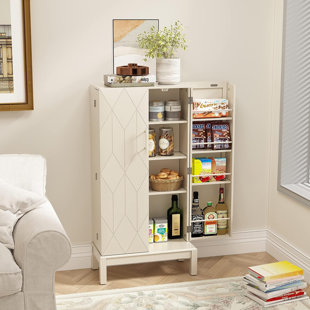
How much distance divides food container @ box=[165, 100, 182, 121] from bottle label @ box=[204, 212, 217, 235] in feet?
2.35

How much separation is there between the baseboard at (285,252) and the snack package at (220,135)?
0.81 meters

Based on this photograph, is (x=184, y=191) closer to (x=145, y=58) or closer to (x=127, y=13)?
(x=145, y=58)

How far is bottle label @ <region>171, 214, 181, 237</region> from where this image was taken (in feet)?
12.7

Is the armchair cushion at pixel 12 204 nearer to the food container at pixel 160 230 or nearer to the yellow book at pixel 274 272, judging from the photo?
the food container at pixel 160 230

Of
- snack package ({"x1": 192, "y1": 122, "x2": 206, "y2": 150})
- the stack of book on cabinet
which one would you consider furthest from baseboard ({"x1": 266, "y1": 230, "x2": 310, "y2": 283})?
snack package ({"x1": 192, "y1": 122, "x2": 206, "y2": 150})

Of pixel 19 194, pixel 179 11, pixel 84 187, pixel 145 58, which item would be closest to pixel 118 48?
pixel 145 58

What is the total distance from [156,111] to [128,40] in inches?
20.3

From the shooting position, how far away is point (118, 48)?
3.73 metres

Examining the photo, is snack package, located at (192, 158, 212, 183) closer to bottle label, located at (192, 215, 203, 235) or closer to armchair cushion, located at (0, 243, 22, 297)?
bottle label, located at (192, 215, 203, 235)

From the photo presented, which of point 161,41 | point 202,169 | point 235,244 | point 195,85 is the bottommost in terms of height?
point 235,244

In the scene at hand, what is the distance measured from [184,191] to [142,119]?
1.96 feet

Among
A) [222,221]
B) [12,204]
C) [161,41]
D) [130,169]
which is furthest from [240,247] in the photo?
[12,204]

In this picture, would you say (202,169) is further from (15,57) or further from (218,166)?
(15,57)

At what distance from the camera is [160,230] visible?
3.82 m
